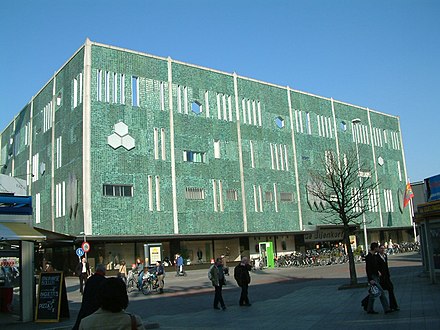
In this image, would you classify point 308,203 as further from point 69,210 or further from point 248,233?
point 69,210

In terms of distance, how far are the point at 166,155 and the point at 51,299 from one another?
27783mm

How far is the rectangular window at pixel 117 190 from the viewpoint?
3775 cm

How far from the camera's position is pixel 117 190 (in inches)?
1510

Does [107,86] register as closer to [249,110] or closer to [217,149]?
[217,149]

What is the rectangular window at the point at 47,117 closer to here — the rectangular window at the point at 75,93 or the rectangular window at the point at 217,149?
the rectangular window at the point at 75,93

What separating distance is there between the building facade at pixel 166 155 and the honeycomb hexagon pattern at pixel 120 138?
0.26 feet

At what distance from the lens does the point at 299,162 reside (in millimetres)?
53344

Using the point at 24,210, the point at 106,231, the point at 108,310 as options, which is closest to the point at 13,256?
the point at 24,210

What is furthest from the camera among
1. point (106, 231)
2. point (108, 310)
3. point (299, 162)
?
point (299, 162)

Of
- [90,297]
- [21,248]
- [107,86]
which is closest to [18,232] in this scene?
[21,248]

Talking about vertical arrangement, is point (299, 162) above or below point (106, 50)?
below

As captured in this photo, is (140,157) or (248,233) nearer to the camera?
(140,157)

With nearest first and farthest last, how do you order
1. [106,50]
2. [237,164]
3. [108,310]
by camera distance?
[108,310] → [106,50] → [237,164]

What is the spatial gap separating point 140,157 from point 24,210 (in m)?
25.0
